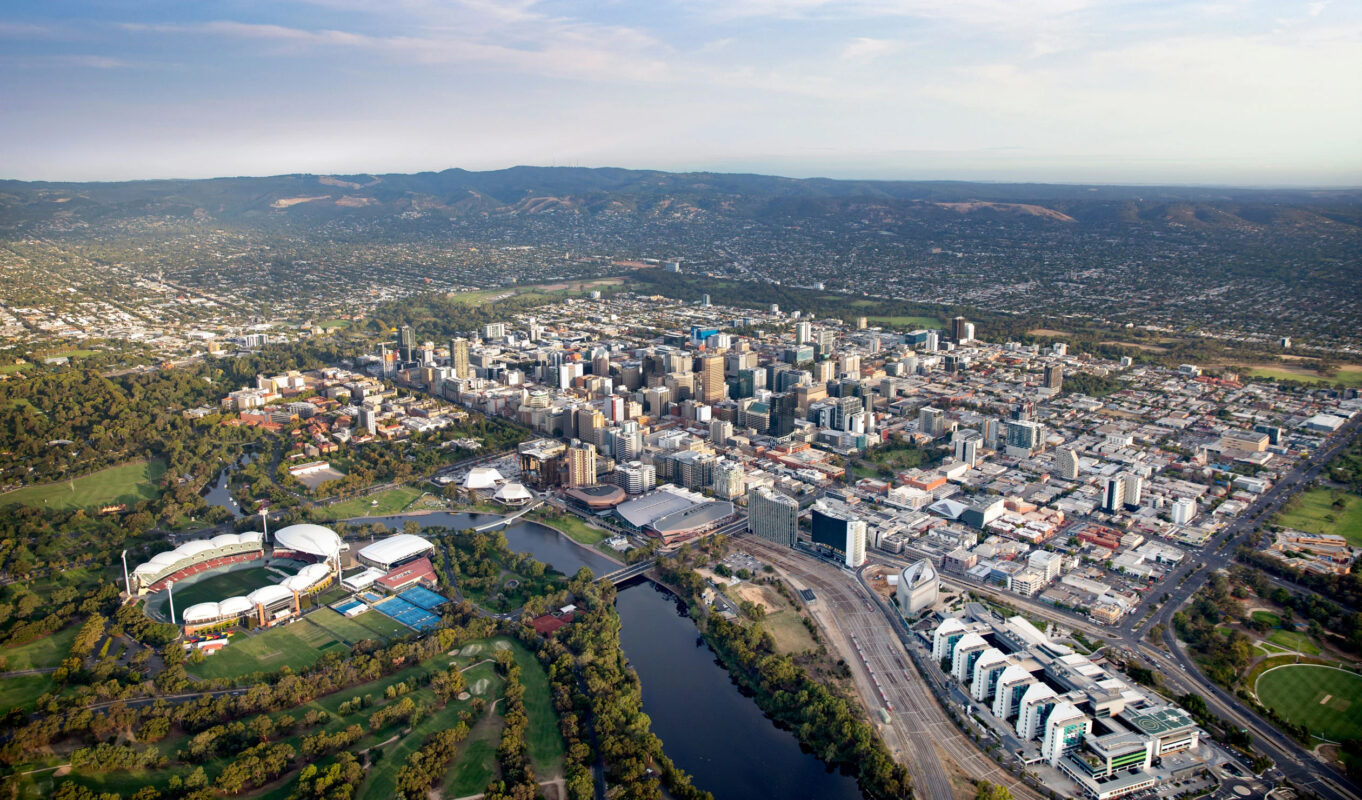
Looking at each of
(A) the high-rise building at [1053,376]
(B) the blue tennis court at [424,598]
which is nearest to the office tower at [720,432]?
(B) the blue tennis court at [424,598]

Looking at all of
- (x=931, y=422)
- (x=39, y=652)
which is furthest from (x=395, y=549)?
(x=931, y=422)

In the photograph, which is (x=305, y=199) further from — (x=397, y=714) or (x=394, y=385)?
(x=397, y=714)

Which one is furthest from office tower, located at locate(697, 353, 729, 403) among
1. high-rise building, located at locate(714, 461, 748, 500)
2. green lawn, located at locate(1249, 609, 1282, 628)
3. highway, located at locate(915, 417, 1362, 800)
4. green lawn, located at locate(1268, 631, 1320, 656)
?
green lawn, located at locate(1268, 631, 1320, 656)

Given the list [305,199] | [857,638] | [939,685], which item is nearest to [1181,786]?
[939,685]

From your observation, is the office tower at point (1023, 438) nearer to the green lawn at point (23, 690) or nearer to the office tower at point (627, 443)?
the office tower at point (627, 443)

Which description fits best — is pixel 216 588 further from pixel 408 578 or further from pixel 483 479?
pixel 483 479
